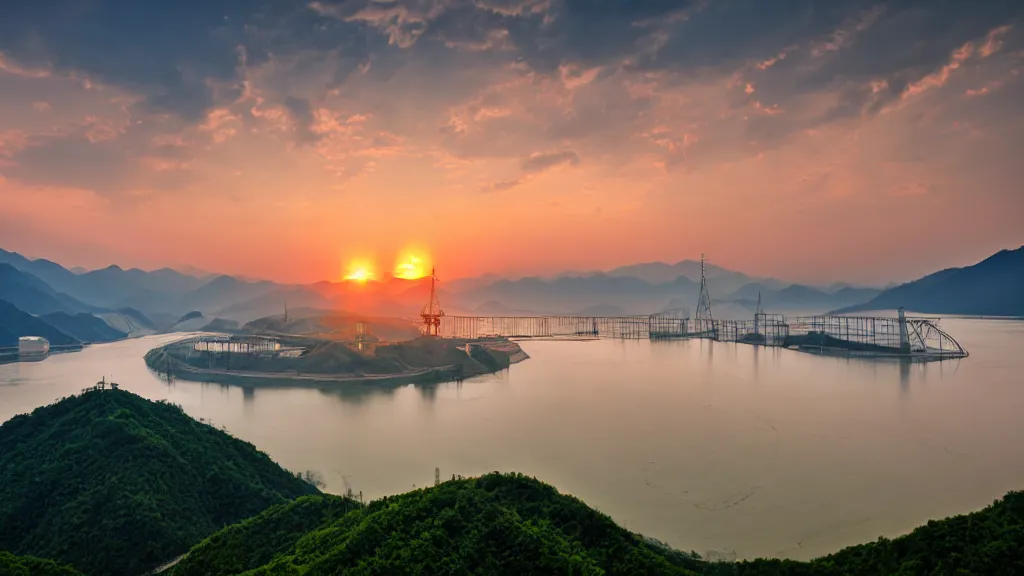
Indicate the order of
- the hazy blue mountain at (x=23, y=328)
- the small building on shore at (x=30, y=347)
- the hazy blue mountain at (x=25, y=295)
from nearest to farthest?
the small building on shore at (x=30, y=347), the hazy blue mountain at (x=23, y=328), the hazy blue mountain at (x=25, y=295)

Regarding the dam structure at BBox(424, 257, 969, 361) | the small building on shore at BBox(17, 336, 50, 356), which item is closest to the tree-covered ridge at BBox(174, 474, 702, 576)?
the dam structure at BBox(424, 257, 969, 361)

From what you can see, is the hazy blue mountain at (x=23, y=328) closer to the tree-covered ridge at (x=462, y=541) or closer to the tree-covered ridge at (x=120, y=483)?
the tree-covered ridge at (x=120, y=483)

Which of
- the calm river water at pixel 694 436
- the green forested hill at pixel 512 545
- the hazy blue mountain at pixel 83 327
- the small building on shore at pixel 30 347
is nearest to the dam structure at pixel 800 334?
the calm river water at pixel 694 436

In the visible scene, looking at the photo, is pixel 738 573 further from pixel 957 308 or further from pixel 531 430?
pixel 957 308

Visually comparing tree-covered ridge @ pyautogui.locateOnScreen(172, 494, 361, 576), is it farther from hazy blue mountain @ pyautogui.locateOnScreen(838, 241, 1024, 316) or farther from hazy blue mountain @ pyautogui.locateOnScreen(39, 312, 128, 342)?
hazy blue mountain @ pyautogui.locateOnScreen(838, 241, 1024, 316)

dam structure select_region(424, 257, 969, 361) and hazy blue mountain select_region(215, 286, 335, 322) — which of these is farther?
hazy blue mountain select_region(215, 286, 335, 322)

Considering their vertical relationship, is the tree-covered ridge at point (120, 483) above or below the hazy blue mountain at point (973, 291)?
below
